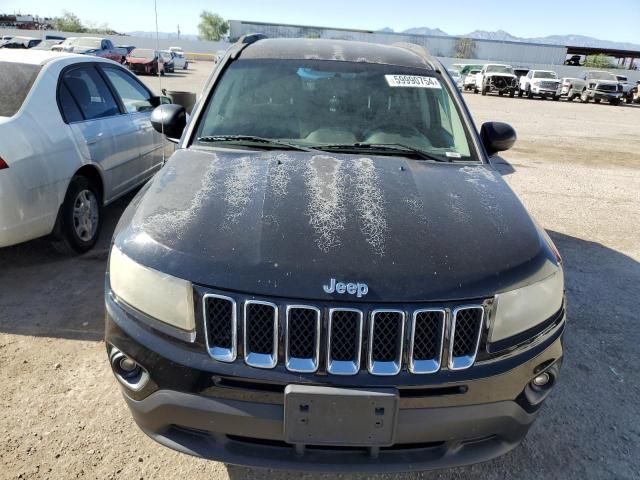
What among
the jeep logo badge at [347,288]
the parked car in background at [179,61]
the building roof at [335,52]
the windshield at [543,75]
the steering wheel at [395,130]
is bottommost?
the parked car in background at [179,61]

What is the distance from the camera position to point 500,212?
2.45 m

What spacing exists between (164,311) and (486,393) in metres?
1.24

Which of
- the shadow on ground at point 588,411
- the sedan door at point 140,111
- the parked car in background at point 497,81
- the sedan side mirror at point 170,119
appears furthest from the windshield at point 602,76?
the sedan side mirror at point 170,119

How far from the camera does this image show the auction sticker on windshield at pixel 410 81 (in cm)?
353

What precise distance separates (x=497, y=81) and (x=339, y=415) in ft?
106

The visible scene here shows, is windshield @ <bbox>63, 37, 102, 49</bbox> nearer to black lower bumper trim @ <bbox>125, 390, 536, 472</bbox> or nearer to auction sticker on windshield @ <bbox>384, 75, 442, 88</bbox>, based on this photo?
auction sticker on windshield @ <bbox>384, 75, 442, 88</bbox>

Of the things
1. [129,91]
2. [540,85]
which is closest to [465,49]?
[540,85]

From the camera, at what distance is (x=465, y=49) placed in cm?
6744

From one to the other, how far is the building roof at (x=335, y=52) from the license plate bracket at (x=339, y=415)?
8.17 ft

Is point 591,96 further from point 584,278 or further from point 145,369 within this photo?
point 145,369

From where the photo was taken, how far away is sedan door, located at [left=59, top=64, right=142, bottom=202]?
4.62 meters

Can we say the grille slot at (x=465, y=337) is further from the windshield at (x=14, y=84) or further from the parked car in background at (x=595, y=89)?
the parked car in background at (x=595, y=89)

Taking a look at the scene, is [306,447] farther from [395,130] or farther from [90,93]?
[90,93]

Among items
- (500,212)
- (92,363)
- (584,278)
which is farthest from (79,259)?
(584,278)
